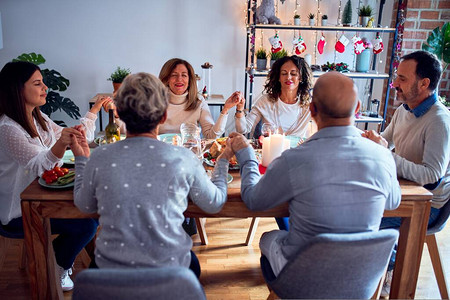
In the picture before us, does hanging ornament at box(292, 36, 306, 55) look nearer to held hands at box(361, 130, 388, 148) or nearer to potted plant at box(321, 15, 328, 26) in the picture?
potted plant at box(321, 15, 328, 26)

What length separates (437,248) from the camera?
1929 mm

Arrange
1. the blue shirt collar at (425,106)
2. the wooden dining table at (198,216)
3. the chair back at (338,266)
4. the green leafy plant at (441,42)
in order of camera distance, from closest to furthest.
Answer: the chair back at (338,266) → the wooden dining table at (198,216) → the blue shirt collar at (425,106) → the green leafy plant at (441,42)

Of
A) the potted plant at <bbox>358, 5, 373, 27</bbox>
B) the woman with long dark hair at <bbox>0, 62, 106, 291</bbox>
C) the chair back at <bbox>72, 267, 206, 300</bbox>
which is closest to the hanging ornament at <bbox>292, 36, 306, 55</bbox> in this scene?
the potted plant at <bbox>358, 5, 373, 27</bbox>

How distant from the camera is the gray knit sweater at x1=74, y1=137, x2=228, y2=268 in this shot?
3.63ft

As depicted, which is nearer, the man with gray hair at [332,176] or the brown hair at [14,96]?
the man with gray hair at [332,176]

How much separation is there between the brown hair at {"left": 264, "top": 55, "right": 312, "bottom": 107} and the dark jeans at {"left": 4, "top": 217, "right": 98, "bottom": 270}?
140 centimetres

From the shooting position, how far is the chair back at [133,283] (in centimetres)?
92

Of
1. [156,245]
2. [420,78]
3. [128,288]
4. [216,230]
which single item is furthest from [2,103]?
[420,78]

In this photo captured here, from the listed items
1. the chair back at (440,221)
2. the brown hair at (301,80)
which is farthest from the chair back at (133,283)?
the brown hair at (301,80)

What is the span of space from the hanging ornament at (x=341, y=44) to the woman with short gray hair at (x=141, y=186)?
2907mm

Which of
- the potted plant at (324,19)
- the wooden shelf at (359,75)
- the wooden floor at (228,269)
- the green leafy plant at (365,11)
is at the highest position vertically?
the green leafy plant at (365,11)

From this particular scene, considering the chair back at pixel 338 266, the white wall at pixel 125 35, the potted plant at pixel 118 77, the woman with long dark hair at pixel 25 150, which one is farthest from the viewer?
the white wall at pixel 125 35

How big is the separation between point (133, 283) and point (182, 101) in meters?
1.77

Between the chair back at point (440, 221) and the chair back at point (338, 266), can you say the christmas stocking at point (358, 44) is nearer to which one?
the chair back at point (440, 221)
